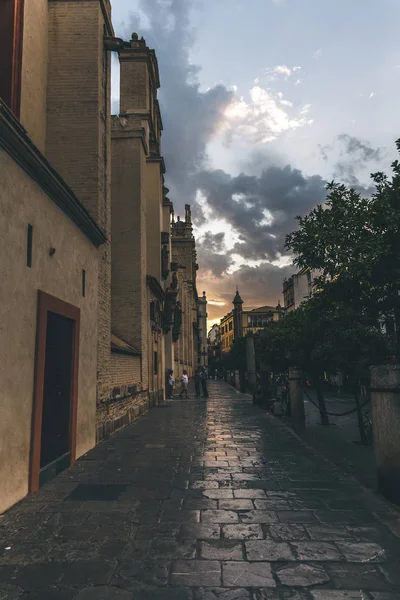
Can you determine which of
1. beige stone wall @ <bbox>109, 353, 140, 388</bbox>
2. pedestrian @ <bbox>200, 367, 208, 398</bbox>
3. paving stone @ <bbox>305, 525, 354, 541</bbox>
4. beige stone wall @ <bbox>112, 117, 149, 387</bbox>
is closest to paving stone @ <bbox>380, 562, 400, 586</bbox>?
paving stone @ <bbox>305, 525, 354, 541</bbox>

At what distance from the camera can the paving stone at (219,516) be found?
4848 mm

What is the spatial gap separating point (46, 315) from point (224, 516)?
383cm

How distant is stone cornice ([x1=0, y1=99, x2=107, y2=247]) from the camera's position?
17.2 feet

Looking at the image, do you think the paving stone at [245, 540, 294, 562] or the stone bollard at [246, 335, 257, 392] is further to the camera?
the stone bollard at [246, 335, 257, 392]

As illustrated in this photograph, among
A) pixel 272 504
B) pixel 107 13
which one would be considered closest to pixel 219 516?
pixel 272 504

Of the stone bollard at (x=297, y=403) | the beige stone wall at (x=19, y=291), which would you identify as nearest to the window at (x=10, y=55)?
the beige stone wall at (x=19, y=291)

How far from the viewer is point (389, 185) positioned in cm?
907

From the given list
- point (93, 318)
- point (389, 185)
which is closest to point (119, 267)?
point (93, 318)

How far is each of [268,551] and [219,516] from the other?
3.52 ft

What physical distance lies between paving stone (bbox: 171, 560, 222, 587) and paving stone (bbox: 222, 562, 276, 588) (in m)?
0.07

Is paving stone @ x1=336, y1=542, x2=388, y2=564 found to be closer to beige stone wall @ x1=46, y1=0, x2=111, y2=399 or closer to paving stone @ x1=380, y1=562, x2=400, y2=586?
paving stone @ x1=380, y1=562, x2=400, y2=586

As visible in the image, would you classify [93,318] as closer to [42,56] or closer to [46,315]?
[46,315]

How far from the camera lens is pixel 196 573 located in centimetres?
358

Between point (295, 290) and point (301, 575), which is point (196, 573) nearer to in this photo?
point (301, 575)
